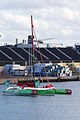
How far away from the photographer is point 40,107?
6062 cm

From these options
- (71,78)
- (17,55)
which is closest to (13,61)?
(17,55)

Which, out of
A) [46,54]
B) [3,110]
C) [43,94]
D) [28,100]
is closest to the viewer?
[3,110]

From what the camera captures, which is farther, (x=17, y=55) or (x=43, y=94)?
(x=17, y=55)

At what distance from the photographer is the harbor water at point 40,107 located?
52.6 meters

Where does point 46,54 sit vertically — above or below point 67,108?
above

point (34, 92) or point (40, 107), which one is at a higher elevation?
point (34, 92)

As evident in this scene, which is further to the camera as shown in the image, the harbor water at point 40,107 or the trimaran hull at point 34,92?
the trimaran hull at point 34,92

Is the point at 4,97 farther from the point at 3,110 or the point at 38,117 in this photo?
the point at 38,117

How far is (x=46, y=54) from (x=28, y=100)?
93137 millimetres

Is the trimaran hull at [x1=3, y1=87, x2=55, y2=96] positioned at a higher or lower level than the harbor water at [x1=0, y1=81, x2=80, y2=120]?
higher

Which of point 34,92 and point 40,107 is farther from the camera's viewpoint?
point 34,92

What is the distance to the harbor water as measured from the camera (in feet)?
173

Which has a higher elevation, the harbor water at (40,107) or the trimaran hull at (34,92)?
the trimaran hull at (34,92)

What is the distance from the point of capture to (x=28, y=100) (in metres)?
68.4
